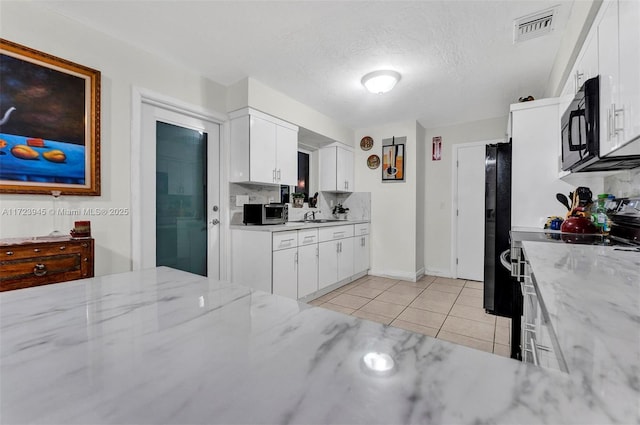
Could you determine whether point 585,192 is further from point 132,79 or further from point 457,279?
point 132,79

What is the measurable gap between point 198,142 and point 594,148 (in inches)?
122

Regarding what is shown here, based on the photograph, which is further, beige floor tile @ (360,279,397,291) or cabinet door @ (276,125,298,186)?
beige floor tile @ (360,279,397,291)

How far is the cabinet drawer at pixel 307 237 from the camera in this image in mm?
3225

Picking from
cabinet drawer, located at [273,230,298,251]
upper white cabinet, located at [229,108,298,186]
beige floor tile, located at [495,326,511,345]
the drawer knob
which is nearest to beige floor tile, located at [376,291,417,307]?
beige floor tile, located at [495,326,511,345]

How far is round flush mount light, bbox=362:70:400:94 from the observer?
2.74m

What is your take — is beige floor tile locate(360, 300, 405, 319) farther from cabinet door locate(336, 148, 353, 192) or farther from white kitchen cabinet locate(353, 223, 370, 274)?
cabinet door locate(336, 148, 353, 192)

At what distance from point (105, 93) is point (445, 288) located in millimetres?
4262

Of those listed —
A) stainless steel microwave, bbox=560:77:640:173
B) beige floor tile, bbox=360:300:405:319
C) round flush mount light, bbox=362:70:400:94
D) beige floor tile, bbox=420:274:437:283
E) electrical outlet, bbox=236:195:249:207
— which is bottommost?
beige floor tile, bbox=360:300:405:319

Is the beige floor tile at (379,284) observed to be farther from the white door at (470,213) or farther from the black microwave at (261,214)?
the black microwave at (261,214)

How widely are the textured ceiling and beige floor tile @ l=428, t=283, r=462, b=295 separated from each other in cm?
245

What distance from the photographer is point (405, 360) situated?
39 centimetres

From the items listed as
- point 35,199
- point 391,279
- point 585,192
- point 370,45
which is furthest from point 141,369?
point 391,279

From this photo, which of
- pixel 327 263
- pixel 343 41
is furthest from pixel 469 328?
pixel 343 41

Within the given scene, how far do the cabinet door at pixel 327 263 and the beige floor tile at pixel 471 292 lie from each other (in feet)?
5.44
